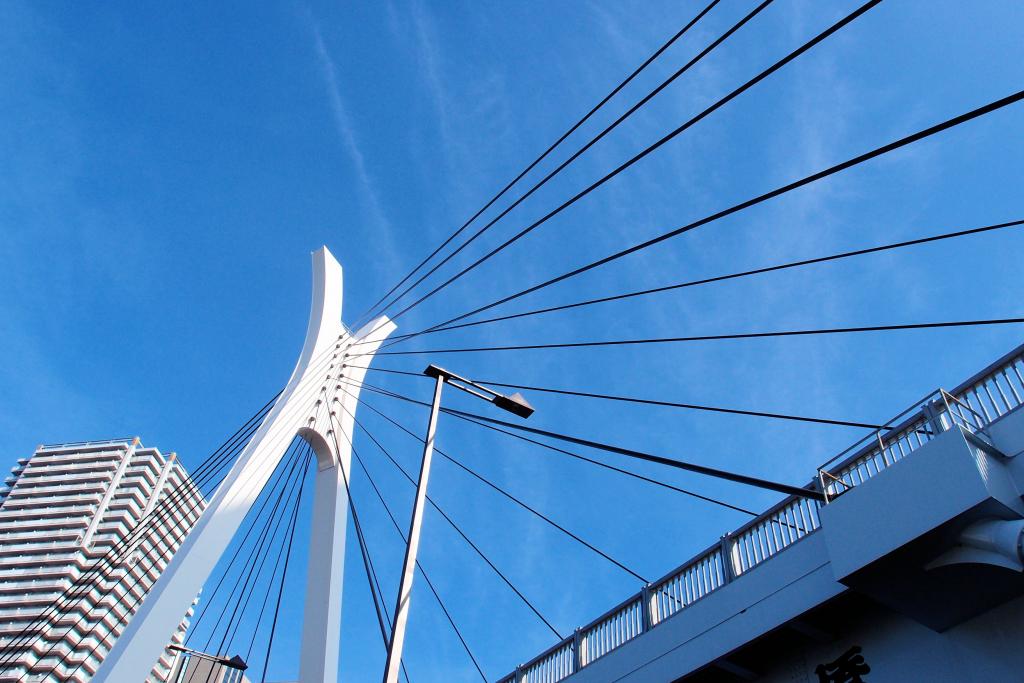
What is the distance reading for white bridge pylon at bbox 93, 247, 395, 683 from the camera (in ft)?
34.2

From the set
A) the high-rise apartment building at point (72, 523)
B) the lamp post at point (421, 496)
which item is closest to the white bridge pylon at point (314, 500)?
the lamp post at point (421, 496)

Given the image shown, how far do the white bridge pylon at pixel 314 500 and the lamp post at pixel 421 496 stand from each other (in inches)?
142

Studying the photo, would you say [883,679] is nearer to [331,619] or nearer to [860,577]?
[860,577]

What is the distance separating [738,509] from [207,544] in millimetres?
7170

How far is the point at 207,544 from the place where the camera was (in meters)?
11.4

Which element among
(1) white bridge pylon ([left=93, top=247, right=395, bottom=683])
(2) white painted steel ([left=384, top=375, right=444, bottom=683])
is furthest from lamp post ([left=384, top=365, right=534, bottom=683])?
(1) white bridge pylon ([left=93, top=247, right=395, bottom=683])

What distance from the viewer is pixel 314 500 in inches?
571

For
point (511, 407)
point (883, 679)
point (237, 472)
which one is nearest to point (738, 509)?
point (883, 679)

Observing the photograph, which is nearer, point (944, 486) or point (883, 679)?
point (944, 486)

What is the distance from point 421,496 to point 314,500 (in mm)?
5812

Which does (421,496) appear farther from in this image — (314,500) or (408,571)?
(314,500)

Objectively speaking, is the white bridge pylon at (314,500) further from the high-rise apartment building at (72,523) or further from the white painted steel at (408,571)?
the high-rise apartment building at (72,523)

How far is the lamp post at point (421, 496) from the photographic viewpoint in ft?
25.8

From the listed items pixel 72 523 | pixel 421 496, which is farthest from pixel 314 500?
pixel 72 523
